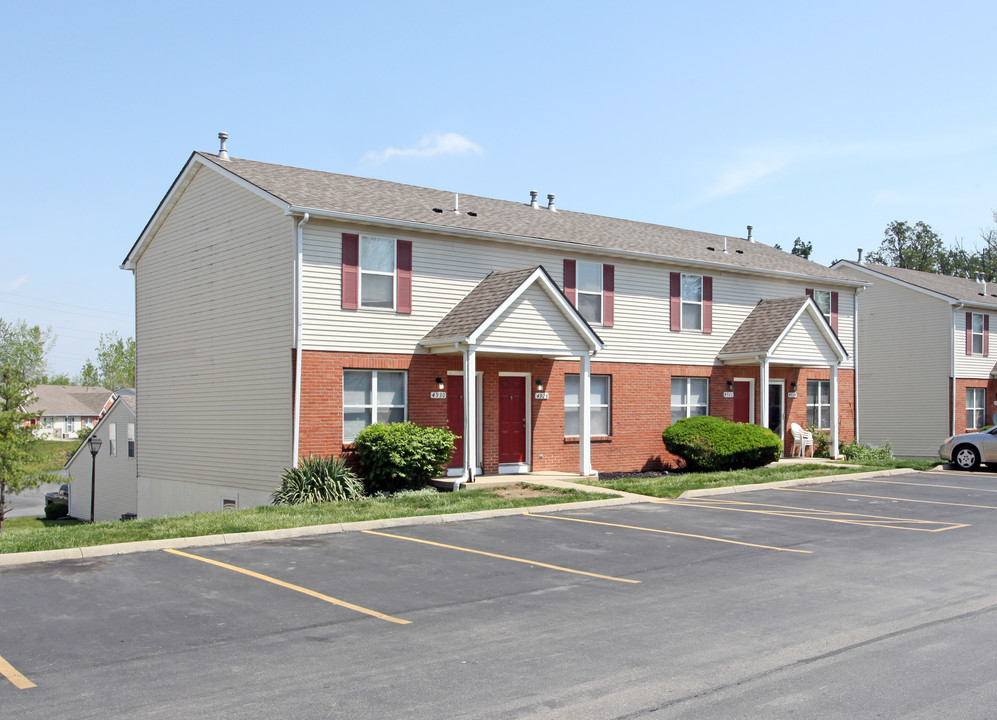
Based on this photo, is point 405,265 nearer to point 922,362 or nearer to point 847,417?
point 847,417

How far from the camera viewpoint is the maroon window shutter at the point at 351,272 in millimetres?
19406

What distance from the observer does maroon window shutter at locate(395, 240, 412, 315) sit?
2017cm

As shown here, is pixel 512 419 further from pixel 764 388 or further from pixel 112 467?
pixel 112 467

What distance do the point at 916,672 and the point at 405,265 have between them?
49.8 ft

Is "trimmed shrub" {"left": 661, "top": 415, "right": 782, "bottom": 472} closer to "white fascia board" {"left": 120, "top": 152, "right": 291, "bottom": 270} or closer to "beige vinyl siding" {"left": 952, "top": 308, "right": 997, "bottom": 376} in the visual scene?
"white fascia board" {"left": 120, "top": 152, "right": 291, "bottom": 270}

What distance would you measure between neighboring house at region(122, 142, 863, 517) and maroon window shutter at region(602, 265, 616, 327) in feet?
0.17

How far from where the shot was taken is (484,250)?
21.9 meters

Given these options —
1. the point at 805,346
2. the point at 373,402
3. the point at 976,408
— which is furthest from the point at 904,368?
the point at 373,402

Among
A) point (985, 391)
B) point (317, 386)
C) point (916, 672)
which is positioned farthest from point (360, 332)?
point (985, 391)

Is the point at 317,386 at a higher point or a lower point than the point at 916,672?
higher

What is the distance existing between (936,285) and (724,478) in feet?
68.6

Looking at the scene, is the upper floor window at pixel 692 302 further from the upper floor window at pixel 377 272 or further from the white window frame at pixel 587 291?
the upper floor window at pixel 377 272

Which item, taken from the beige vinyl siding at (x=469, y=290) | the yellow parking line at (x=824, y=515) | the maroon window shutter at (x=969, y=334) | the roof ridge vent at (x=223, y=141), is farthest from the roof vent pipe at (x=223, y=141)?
the maroon window shutter at (x=969, y=334)

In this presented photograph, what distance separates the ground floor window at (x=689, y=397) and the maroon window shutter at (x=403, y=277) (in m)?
8.95
